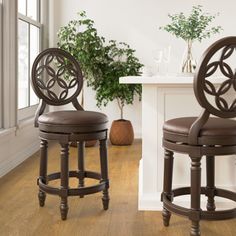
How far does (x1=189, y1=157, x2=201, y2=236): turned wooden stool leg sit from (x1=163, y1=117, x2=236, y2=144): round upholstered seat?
0.38ft

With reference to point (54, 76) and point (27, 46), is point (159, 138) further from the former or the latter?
point (27, 46)

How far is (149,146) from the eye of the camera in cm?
291

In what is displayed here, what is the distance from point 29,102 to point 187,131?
323 centimetres

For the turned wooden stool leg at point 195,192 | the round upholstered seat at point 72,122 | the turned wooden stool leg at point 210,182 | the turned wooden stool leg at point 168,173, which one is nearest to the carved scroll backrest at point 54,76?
the round upholstered seat at point 72,122

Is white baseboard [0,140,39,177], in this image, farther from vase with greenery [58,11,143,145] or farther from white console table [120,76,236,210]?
white console table [120,76,236,210]

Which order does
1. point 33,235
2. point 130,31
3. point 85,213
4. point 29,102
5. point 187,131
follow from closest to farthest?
point 187,131, point 33,235, point 85,213, point 29,102, point 130,31

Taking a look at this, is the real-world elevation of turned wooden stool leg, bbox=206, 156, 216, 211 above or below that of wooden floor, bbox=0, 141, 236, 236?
above

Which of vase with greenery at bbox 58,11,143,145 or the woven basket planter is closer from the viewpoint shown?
vase with greenery at bbox 58,11,143,145

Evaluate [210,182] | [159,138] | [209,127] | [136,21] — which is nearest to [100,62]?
[136,21]

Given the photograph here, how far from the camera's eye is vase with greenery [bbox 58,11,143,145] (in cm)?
525

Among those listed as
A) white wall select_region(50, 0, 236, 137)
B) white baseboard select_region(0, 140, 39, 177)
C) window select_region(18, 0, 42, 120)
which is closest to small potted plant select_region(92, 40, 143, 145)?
white wall select_region(50, 0, 236, 137)

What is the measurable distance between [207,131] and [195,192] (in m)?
0.32

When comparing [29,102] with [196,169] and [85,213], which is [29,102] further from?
[196,169]

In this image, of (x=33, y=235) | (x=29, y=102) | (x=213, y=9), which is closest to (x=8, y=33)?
(x=29, y=102)
